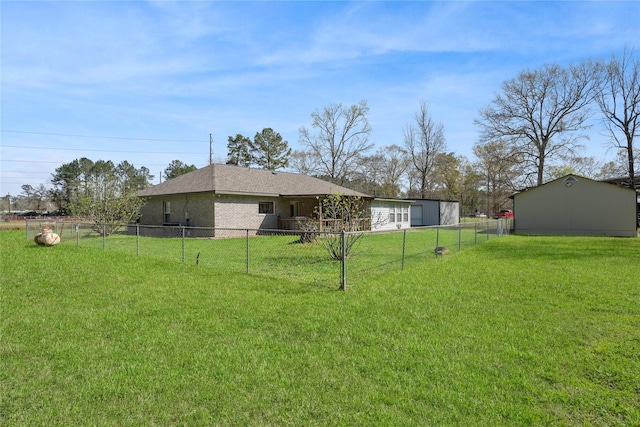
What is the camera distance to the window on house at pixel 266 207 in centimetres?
2162

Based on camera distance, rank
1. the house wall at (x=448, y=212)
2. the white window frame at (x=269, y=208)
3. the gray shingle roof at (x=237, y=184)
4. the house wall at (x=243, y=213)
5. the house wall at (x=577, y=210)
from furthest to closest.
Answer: the house wall at (x=448, y=212)
the white window frame at (x=269, y=208)
the house wall at (x=577, y=210)
the gray shingle roof at (x=237, y=184)
the house wall at (x=243, y=213)

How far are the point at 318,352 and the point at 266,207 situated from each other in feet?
61.0

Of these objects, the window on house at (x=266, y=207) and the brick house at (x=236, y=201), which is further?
the window on house at (x=266, y=207)

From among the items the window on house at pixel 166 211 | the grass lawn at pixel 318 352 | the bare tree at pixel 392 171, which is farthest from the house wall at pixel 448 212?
the grass lawn at pixel 318 352

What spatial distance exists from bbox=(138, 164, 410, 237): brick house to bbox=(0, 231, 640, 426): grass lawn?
1166cm

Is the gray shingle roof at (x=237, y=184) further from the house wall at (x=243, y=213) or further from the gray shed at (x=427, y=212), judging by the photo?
the gray shed at (x=427, y=212)

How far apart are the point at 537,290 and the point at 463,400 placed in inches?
194

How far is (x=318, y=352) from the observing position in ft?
12.6

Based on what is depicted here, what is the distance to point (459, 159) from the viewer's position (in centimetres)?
5116

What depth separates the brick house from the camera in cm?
1947

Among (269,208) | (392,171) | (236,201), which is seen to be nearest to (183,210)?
(236,201)

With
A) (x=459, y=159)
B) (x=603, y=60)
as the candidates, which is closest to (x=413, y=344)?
(x=603, y=60)

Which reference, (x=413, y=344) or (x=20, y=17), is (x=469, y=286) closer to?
(x=413, y=344)

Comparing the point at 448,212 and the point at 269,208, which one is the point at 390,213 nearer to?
the point at 269,208
